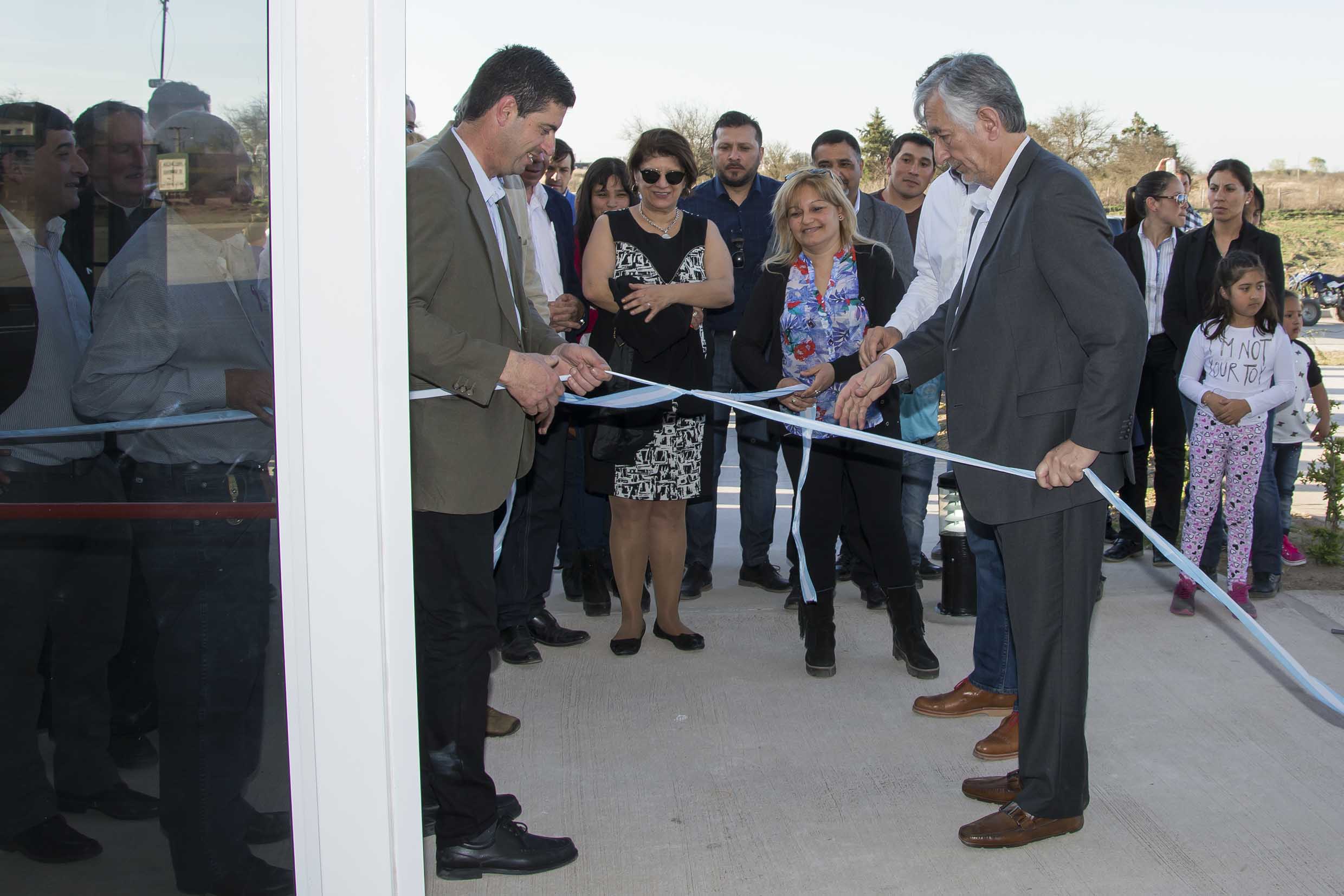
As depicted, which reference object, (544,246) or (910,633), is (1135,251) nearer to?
(910,633)

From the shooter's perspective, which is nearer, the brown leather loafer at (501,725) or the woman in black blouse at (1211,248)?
the brown leather loafer at (501,725)

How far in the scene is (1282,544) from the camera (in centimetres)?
559

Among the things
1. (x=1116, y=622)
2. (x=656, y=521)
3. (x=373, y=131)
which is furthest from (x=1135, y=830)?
(x=373, y=131)

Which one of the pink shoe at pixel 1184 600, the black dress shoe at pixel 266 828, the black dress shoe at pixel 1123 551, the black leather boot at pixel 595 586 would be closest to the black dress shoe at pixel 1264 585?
the pink shoe at pixel 1184 600

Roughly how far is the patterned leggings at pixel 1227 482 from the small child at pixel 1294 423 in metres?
0.26

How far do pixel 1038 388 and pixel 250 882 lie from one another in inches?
84.7

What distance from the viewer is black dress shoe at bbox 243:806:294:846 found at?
190cm

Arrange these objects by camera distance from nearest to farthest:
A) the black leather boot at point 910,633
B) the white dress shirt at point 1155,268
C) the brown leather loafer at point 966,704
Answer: the brown leather loafer at point 966,704
the black leather boot at point 910,633
the white dress shirt at point 1155,268

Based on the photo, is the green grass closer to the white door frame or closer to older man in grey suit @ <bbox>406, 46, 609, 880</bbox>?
older man in grey suit @ <bbox>406, 46, 609, 880</bbox>

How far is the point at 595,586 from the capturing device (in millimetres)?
5129

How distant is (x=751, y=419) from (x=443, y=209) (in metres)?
2.92

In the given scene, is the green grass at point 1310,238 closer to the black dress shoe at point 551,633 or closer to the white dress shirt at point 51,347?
the black dress shoe at point 551,633

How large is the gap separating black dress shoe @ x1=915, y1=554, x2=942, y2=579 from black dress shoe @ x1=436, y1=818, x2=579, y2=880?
299cm

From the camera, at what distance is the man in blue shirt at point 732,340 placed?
540cm
